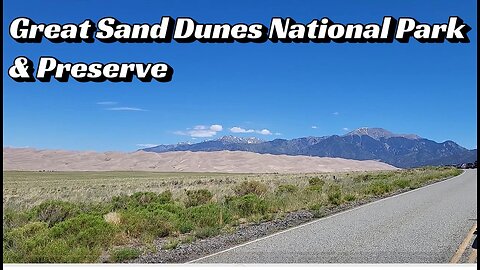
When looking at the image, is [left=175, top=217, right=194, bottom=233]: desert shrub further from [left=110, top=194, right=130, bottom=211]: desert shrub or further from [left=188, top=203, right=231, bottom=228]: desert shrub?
[left=110, top=194, right=130, bottom=211]: desert shrub

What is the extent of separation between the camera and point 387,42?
935 cm

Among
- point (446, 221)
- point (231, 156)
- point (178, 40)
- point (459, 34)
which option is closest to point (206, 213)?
point (446, 221)

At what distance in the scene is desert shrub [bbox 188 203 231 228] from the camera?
600 inches

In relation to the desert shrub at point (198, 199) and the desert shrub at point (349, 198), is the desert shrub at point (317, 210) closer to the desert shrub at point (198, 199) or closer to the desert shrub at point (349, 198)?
the desert shrub at point (349, 198)

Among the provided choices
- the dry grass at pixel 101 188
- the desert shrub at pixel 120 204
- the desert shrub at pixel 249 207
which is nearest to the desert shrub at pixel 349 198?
the desert shrub at pixel 249 207

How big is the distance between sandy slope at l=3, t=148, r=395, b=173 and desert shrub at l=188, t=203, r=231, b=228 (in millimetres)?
133652

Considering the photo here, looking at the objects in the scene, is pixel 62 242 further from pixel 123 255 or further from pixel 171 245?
pixel 171 245

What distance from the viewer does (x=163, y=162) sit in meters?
159

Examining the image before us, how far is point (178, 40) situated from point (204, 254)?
14.1 ft

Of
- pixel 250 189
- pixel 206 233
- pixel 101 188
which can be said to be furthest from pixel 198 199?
pixel 101 188

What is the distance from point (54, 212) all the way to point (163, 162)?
142420mm

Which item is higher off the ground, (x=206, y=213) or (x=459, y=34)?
(x=459, y=34)

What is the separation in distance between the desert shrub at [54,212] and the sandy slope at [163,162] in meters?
132

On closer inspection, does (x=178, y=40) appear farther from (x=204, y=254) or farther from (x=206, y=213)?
(x=206, y=213)
